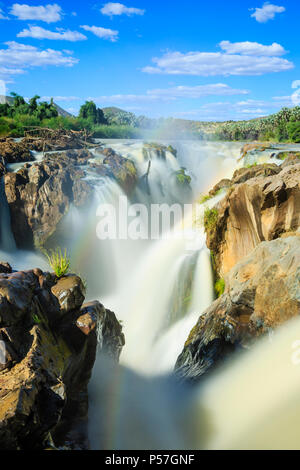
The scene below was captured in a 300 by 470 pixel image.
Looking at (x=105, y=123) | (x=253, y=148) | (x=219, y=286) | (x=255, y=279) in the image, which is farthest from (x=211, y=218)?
(x=105, y=123)

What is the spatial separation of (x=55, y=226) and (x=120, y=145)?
12.3 meters

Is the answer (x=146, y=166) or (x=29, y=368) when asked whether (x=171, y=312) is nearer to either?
(x=29, y=368)

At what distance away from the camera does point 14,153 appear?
2036 cm

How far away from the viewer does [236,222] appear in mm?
10438

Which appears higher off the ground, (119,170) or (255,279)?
(119,170)

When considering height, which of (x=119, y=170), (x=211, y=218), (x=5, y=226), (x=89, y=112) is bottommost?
(x=5, y=226)

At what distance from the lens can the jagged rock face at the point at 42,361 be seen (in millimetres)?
3770

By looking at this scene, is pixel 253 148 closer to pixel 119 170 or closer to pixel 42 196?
pixel 119 170

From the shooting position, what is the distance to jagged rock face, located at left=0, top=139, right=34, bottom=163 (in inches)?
785

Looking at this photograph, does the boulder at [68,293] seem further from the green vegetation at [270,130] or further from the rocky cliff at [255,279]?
the green vegetation at [270,130]

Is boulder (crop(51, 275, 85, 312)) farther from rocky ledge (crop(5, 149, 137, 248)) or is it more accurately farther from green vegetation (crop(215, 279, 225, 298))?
rocky ledge (crop(5, 149, 137, 248))

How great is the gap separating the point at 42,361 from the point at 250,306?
4.58m

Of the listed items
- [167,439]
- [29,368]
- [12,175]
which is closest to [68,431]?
[29,368]

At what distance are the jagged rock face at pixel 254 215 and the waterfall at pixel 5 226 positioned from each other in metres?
9.88
